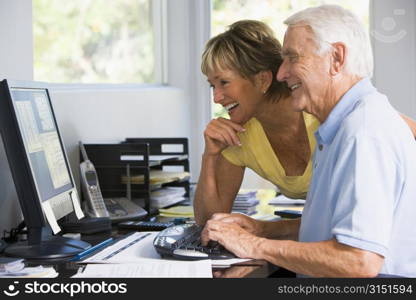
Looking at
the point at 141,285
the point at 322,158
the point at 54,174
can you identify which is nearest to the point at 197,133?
the point at 54,174

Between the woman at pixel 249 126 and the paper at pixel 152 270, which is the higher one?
the woman at pixel 249 126

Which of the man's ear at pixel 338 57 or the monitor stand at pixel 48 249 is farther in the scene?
the monitor stand at pixel 48 249

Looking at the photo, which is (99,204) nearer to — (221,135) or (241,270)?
(221,135)

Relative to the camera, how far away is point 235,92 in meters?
2.42

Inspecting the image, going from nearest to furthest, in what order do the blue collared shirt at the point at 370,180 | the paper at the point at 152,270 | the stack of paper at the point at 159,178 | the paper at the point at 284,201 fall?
the blue collared shirt at the point at 370,180 → the paper at the point at 152,270 → the stack of paper at the point at 159,178 → the paper at the point at 284,201

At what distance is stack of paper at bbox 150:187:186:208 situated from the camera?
2900 mm

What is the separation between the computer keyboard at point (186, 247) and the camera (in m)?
1.78

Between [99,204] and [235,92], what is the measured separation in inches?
24.5

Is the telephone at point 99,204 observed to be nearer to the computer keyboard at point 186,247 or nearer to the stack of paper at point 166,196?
the stack of paper at point 166,196

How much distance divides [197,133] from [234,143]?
1.81 meters

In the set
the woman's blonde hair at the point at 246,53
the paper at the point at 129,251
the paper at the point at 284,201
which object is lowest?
the paper at the point at 284,201

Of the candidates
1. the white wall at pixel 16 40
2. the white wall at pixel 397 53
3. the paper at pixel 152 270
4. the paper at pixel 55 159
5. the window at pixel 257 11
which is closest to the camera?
the paper at pixel 152 270

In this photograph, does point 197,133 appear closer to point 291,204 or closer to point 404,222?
point 291,204

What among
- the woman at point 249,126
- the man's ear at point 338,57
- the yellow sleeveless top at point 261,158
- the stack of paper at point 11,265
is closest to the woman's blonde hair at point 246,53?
the woman at point 249,126
